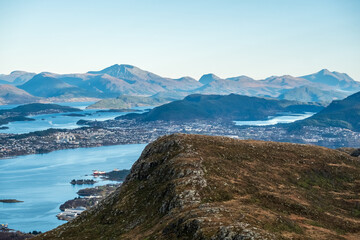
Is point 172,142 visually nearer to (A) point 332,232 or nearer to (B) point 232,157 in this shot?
(B) point 232,157

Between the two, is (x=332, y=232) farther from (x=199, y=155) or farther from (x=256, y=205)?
(x=199, y=155)

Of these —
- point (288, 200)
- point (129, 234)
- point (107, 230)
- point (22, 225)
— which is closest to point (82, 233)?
point (107, 230)

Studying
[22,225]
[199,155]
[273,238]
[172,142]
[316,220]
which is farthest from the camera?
[22,225]

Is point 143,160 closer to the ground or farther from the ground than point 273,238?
farther from the ground

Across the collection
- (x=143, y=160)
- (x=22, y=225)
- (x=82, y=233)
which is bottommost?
(x=22, y=225)

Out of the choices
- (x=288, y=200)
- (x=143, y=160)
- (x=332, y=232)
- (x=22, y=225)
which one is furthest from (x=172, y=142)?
(x=22, y=225)

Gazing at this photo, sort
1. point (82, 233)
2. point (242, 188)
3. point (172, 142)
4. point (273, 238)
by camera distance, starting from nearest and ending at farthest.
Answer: point (273, 238) → point (242, 188) → point (82, 233) → point (172, 142)

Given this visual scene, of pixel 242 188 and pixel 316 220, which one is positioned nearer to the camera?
pixel 316 220
